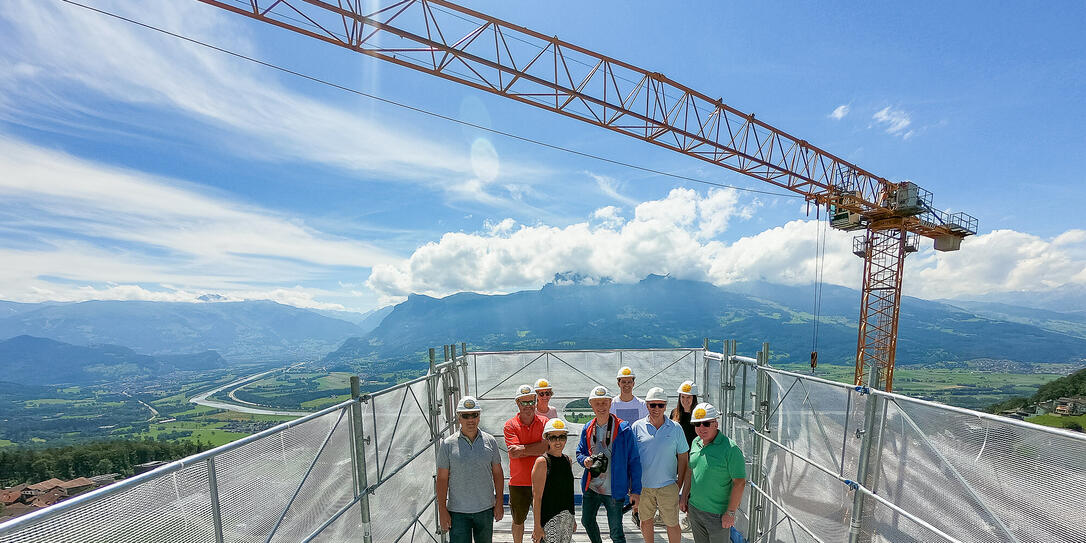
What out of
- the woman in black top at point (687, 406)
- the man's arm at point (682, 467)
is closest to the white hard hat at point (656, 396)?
the man's arm at point (682, 467)

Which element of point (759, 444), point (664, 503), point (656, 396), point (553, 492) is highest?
point (656, 396)

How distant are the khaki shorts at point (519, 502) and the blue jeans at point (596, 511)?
24.2 inches

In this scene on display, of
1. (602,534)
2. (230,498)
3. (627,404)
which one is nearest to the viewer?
(230,498)

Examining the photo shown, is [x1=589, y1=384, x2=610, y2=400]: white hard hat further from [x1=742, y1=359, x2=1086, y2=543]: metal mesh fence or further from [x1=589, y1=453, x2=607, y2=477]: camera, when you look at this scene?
[x1=742, y1=359, x2=1086, y2=543]: metal mesh fence

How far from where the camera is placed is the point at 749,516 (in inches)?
246

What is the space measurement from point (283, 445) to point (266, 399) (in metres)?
184

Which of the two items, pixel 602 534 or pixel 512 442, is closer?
pixel 512 442

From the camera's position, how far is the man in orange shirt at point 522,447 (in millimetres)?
4488

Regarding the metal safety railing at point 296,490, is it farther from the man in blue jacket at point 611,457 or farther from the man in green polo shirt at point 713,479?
the man in green polo shirt at point 713,479

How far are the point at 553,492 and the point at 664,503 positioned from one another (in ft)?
4.20

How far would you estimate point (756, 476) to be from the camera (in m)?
6.12

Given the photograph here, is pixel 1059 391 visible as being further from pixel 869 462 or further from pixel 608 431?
pixel 608 431

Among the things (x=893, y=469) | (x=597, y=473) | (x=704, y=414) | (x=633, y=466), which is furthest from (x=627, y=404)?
(x=893, y=469)

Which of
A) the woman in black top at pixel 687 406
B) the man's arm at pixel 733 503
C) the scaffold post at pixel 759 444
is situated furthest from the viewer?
the scaffold post at pixel 759 444
